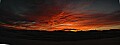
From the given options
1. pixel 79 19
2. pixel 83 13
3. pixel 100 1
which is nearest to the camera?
pixel 79 19

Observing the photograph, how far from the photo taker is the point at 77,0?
180cm

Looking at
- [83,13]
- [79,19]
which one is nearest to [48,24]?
[79,19]

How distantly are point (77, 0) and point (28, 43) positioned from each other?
2.59 ft

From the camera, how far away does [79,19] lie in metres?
1.54

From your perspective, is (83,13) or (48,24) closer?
(48,24)

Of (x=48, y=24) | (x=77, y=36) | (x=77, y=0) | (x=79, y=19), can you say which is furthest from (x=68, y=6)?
(x=77, y=36)

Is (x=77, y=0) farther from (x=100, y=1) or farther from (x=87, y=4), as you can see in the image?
(x=100, y=1)

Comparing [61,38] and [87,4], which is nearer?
[61,38]

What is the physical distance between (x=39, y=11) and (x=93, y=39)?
695 millimetres

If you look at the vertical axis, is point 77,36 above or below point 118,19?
below

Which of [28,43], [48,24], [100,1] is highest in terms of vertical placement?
[100,1]

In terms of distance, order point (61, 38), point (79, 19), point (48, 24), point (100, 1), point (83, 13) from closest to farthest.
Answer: point (61, 38), point (48, 24), point (79, 19), point (83, 13), point (100, 1)

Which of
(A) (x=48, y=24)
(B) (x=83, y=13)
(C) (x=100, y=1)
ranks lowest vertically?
(A) (x=48, y=24)

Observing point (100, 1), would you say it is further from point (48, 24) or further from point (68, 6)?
point (48, 24)
